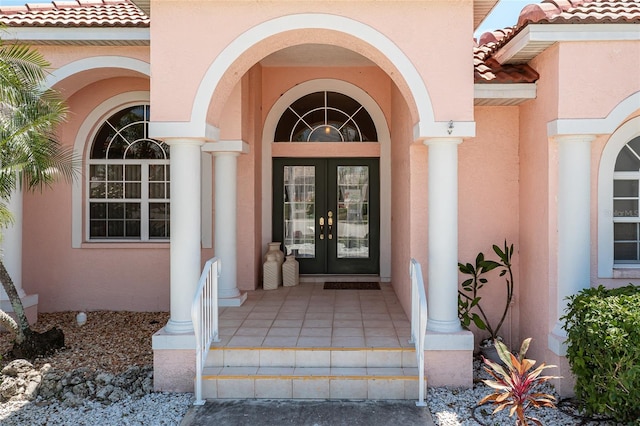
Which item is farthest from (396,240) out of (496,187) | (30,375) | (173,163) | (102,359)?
(30,375)

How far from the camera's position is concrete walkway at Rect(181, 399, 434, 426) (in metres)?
5.05

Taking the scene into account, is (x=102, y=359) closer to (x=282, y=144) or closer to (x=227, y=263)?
(x=227, y=263)

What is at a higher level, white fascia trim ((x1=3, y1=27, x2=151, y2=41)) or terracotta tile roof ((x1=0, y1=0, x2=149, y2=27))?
terracotta tile roof ((x1=0, y1=0, x2=149, y2=27))

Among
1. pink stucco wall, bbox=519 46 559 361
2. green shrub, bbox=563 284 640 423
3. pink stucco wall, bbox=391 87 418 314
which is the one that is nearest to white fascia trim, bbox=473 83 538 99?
pink stucco wall, bbox=519 46 559 361

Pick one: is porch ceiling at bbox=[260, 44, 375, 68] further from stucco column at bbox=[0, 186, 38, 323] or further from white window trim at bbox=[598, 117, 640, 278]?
stucco column at bbox=[0, 186, 38, 323]

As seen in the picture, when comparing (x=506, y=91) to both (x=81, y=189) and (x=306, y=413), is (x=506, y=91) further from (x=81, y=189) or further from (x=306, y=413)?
(x=81, y=189)

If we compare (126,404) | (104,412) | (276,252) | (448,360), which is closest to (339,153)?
(276,252)

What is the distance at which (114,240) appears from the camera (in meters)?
9.64

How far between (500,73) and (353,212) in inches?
186

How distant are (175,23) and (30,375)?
4779 millimetres

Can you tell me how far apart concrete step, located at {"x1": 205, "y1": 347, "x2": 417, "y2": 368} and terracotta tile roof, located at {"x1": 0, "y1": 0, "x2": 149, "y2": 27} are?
508 cm

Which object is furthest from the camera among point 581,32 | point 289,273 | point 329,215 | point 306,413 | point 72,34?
point 329,215

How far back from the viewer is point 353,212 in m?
10.7

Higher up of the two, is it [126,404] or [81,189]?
[81,189]
